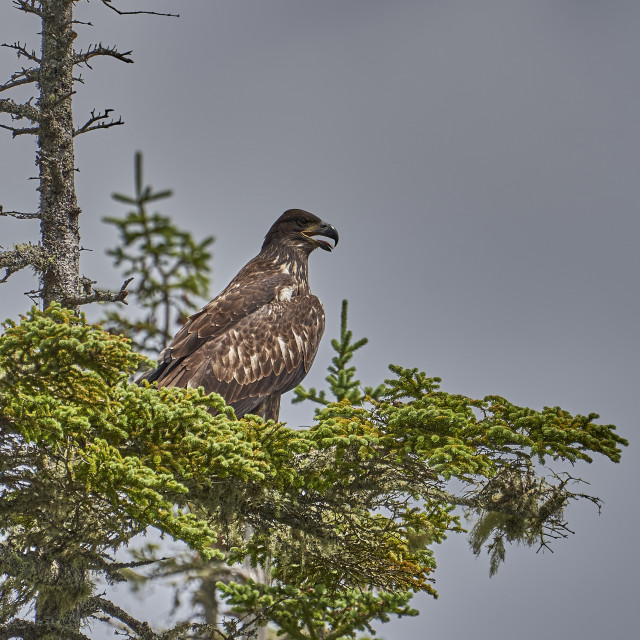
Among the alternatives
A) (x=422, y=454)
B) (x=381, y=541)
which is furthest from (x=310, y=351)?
(x=422, y=454)

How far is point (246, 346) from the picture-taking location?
32.2 ft

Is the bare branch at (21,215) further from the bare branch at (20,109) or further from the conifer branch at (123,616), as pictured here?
the conifer branch at (123,616)

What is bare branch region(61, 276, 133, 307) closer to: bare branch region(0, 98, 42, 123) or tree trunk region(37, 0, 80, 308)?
tree trunk region(37, 0, 80, 308)

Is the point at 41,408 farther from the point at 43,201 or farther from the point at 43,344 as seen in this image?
the point at 43,201

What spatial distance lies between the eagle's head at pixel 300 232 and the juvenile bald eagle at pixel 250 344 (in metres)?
0.71

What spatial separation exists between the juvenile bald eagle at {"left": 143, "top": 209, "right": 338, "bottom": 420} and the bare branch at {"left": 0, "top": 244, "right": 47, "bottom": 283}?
5.52 ft

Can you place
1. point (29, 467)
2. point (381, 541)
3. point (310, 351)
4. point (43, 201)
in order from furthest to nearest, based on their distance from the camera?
point (310, 351), point (43, 201), point (381, 541), point (29, 467)

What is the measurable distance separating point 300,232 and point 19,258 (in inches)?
159

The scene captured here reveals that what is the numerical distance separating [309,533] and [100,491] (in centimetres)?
210

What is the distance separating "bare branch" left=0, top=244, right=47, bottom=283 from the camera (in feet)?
29.2

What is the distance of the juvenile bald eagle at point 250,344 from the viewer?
9.53 m

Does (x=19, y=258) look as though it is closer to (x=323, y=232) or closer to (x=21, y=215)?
(x=21, y=215)

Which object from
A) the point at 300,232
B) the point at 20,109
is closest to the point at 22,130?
the point at 20,109

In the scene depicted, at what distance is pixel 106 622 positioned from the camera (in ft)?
28.4
